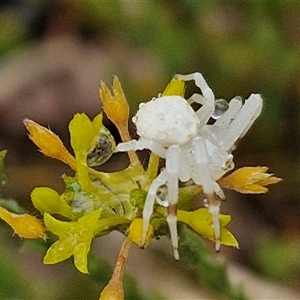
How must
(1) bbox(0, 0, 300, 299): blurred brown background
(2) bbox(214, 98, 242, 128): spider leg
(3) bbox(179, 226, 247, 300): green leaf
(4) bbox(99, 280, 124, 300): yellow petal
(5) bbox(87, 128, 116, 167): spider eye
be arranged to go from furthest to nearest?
(1) bbox(0, 0, 300, 299): blurred brown background < (2) bbox(214, 98, 242, 128): spider leg < (3) bbox(179, 226, 247, 300): green leaf < (5) bbox(87, 128, 116, 167): spider eye < (4) bbox(99, 280, 124, 300): yellow petal

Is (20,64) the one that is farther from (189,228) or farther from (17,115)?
(189,228)

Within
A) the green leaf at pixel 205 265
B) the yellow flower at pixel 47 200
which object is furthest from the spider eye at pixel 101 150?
the green leaf at pixel 205 265

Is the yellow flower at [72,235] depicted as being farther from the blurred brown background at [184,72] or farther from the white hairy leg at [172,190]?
the blurred brown background at [184,72]

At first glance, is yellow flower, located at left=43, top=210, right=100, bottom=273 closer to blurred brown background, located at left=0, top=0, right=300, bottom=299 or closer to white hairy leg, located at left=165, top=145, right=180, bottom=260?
white hairy leg, located at left=165, top=145, right=180, bottom=260

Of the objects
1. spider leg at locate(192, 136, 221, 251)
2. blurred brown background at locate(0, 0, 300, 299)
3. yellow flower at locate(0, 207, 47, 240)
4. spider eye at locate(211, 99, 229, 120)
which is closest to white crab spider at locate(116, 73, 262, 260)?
spider leg at locate(192, 136, 221, 251)

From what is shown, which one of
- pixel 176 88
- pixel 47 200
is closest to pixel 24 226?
pixel 47 200

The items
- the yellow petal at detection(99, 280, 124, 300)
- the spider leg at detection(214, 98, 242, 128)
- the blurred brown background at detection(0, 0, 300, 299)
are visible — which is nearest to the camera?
the yellow petal at detection(99, 280, 124, 300)

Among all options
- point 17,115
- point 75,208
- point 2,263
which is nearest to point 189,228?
point 75,208
